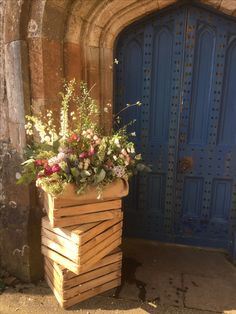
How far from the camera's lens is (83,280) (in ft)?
8.59

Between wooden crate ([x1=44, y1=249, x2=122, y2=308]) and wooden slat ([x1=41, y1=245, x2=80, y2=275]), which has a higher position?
wooden slat ([x1=41, y1=245, x2=80, y2=275])

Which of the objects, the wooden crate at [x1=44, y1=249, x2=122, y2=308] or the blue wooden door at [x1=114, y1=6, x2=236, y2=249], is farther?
the blue wooden door at [x1=114, y1=6, x2=236, y2=249]

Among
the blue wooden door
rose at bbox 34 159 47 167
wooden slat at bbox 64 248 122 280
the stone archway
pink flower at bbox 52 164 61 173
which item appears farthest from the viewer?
the blue wooden door

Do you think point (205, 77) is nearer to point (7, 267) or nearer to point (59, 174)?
point (59, 174)

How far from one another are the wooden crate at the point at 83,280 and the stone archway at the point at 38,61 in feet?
1.30

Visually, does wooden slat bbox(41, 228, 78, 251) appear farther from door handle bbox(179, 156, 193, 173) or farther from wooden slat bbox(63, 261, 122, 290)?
door handle bbox(179, 156, 193, 173)

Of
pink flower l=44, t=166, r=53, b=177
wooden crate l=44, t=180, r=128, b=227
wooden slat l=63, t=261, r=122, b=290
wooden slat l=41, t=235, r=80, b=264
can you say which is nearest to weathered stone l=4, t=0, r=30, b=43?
pink flower l=44, t=166, r=53, b=177

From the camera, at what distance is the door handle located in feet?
11.0

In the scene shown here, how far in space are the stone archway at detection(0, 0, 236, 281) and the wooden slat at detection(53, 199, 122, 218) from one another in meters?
0.65

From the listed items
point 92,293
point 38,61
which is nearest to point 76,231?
point 92,293

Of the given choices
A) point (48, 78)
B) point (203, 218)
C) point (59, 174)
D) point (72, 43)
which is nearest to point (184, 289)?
point (203, 218)

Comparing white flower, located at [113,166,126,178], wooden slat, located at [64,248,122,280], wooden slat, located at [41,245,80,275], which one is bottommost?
wooden slat, located at [64,248,122,280]

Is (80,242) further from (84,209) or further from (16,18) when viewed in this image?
(16,18)

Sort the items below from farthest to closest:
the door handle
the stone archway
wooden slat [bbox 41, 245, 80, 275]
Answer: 1. the door handle
2. the stone archway
3. wooden slat [bbox 41, 245, 80, 275]
